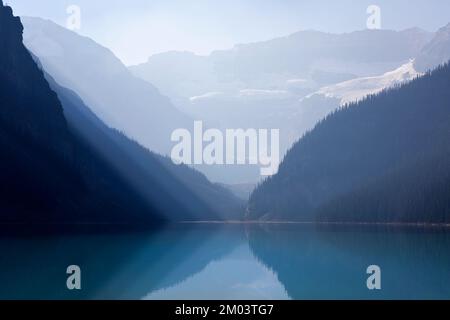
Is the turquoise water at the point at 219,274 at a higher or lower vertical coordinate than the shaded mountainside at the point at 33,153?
lower

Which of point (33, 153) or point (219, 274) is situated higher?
point (33, 153)

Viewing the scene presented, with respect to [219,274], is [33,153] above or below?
above

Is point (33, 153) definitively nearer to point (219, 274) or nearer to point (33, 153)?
point (33, 153)

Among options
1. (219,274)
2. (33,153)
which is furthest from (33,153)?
(219,274)

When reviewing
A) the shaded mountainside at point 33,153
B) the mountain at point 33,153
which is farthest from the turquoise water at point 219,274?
the shaded mountainside at point 33,153

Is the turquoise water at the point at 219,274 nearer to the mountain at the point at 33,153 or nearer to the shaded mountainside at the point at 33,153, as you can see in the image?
the mountain at the point at 33,153

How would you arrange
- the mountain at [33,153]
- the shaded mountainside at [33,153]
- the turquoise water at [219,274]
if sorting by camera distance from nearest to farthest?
the turquoise water at [219,274] → the mountain at [33,153] → the shaded mountainside at [33,153]

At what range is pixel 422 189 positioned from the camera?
648ft

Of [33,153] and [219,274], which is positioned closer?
[219,274]

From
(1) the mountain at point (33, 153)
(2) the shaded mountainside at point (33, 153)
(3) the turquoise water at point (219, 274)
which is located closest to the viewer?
(3) the turquoise water at point (219, 274)

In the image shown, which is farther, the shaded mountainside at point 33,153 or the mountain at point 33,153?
the shaded mountainside at point 33,153

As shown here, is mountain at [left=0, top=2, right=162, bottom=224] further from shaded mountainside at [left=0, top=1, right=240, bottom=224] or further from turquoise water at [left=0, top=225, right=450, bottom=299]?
turquoise water at [left=0, top=225, right=450, bottom=299]
